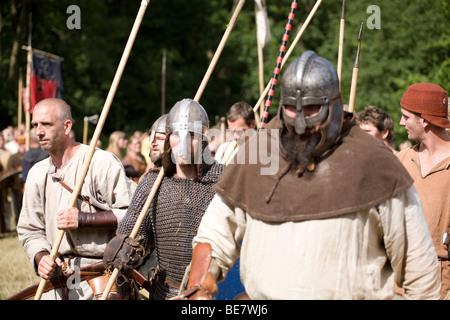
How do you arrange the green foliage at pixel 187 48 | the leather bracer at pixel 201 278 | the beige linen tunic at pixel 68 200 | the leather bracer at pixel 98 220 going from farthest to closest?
the green foliage at pixel 187 48 → the beige linen tunic at pixel 68 200 → the leather bracer at pixel 98 220 → the leather bracer at pixel 201 278

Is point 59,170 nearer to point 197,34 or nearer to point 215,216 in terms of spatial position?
point 215,216

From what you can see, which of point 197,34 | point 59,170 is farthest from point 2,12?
point 59,170

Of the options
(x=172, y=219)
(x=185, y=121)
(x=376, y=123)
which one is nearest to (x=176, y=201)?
(x=172, y=219)

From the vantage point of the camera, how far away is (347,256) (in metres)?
2.97

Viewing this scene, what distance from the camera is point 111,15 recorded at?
102 ft

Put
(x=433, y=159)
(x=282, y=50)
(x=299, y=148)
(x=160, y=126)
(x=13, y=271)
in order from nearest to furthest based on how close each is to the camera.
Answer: (x=299, y=148) → (x=282, y=50) → (x=433, y=159) → (x=160, y=126) → (x=13, y=271)

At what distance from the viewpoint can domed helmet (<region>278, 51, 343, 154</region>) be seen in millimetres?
3045

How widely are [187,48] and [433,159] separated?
93.5 feet

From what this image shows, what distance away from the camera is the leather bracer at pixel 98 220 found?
14.8 ft

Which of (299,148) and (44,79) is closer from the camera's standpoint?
(299,148)

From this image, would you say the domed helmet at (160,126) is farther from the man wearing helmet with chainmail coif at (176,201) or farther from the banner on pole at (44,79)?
the banner on pole at (44,79)

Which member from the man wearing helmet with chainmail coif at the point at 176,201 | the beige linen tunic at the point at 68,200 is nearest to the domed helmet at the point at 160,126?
the beige linen tunic at the point at 68,200

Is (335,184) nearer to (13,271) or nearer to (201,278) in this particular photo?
(201,278)

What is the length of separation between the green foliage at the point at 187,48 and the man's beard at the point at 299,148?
16.1m
